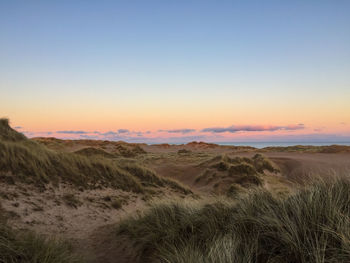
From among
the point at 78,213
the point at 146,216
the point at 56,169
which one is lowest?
the point at 78,213

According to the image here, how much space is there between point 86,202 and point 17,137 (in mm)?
5857

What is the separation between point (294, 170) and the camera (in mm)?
19203

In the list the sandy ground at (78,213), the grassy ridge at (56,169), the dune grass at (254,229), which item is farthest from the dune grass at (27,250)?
the grassy ridge at (56,169)

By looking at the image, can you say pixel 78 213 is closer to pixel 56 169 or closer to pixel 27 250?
pixel 56 169

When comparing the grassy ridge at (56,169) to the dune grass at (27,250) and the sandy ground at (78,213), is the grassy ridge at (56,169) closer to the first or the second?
the sandy ground at (78,213)

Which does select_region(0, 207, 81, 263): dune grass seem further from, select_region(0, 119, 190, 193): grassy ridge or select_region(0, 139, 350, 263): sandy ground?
select_region(0, 119, 190, 193): grassy ridge

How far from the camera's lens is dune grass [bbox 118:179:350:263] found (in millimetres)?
2836

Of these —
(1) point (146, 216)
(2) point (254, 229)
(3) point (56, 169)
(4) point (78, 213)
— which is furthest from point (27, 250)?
(3) point (56, 169)

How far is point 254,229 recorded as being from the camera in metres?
3.64

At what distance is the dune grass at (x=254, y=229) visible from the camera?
2.84 meters

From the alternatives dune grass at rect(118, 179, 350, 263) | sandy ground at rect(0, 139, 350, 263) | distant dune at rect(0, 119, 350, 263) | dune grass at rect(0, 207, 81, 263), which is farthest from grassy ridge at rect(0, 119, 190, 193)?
dune grass at rect(0, 207, 81, 263)

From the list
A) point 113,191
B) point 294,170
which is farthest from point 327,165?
point 113,191

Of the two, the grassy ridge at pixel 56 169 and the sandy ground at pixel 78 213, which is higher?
the grassy ridge at pixel 56 169

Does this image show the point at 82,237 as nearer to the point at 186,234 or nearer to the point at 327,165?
the point at 186,234
